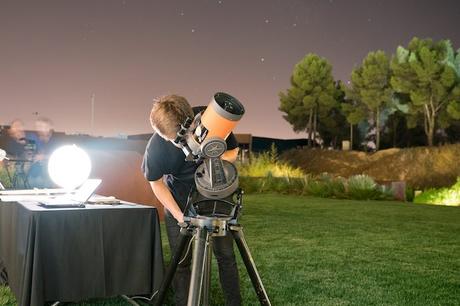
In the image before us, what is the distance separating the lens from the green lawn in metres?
4.71

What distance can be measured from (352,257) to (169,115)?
14.2 ft

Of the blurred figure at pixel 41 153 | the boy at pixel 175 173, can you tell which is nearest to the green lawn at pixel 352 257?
the boy at pixel 175 173

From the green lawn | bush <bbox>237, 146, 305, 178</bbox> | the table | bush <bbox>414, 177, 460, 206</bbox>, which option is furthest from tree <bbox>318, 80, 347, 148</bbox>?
the table

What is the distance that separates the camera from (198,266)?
2.50 m

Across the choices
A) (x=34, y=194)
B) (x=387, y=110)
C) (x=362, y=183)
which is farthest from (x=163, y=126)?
(x=387, y=110)

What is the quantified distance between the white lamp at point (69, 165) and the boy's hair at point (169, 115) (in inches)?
91.3

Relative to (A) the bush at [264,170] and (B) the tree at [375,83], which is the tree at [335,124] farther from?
(A) the bush at [264,170]

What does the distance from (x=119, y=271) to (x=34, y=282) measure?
58cm

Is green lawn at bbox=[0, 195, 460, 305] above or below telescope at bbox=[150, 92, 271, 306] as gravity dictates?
below

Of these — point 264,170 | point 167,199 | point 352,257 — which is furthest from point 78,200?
point 264,170

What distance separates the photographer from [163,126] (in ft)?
9.09

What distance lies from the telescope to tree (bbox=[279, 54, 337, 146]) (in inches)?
1512

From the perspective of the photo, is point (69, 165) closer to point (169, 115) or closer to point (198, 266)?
point (169, 115)

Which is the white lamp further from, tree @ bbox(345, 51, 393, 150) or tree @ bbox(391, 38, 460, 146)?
tree @ bbox(345, 51, 393, 150)
